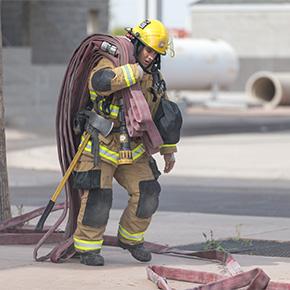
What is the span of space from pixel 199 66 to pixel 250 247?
87.8ft

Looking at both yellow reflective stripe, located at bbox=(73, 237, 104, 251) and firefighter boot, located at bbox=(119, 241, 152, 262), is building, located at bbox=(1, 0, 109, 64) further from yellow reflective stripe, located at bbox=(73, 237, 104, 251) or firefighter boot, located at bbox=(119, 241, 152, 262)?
yellow reflective stripe, located at bbox=(73, 237, 104, 251)

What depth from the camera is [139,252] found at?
30.7 ft

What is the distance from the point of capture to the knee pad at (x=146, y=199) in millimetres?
9125

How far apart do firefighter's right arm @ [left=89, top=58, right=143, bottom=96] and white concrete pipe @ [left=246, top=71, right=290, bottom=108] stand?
29762 millimetres

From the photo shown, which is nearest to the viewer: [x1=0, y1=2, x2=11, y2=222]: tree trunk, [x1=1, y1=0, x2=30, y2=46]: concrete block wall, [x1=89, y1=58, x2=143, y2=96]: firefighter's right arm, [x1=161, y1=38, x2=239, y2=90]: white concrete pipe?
[x1=89, y1=58, x2=143, y2=96]: firefighter's right arm

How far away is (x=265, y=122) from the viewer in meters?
32.6

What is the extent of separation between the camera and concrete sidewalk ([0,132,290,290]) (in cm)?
860

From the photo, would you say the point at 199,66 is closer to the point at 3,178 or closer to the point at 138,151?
the point at 3,178

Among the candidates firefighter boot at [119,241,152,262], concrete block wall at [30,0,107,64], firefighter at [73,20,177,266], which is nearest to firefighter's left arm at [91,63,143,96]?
firefighter at [73,20,177,266]

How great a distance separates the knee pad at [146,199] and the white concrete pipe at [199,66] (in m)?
25.6

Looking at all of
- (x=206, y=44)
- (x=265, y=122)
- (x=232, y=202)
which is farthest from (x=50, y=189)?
(x=206, y=44)

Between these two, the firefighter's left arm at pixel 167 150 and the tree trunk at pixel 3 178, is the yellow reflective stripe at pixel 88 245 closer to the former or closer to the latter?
the firefighter's left arm at pixel 167 150

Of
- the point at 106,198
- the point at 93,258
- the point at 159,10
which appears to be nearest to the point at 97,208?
the point at 106,198

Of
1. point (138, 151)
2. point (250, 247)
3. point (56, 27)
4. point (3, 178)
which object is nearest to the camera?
point (138, 151)
